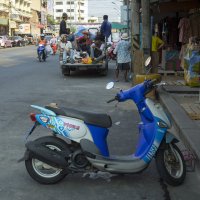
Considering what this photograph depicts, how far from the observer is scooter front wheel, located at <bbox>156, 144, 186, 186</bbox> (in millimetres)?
4836

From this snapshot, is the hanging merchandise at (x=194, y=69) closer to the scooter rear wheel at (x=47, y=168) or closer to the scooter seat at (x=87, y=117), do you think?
the scooter seat at (x=87, y=117)

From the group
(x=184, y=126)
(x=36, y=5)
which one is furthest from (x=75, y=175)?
(x=36, y=5)

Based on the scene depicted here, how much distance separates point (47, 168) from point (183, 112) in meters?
3.81

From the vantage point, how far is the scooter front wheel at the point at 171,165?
15.9 feet

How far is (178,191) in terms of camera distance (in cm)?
473

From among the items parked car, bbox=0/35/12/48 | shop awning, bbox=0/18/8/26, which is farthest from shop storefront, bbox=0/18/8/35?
parked car, bbox=0/35/12/48

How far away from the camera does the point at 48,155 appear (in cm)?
477

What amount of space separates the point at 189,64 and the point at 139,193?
742cm

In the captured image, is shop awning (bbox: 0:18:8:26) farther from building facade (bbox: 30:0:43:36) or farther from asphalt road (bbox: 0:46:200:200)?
asphalt road (bbox: 0:46:200:200)

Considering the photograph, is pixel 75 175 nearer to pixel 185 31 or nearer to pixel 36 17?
pixel 185 31

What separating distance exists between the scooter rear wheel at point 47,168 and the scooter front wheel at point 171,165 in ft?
3.49

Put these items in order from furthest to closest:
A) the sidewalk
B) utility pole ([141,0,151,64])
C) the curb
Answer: utility pole ([141,0,151,64]) → the sidewalk → the curb

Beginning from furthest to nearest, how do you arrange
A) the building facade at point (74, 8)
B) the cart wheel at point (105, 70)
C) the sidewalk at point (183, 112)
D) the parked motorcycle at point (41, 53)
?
the building facade at point (74, 8) → the parked motorcycle at point (41, 53) → the cart wheel at point (105, 70) → the sidewalk at point (183, 112)

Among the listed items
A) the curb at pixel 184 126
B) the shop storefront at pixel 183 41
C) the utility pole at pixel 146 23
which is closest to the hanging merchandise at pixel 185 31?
the shop storefront at pixel 183 41
